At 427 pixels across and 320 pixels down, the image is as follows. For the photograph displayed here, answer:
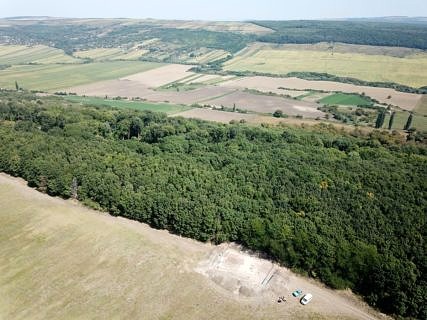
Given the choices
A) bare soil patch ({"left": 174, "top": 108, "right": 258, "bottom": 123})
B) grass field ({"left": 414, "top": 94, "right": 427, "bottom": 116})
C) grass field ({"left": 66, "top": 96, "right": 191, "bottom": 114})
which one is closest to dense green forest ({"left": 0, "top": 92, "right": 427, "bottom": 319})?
bare soil patch ({"left": 174, "top": 108, "right": 258, "bottom": 123})

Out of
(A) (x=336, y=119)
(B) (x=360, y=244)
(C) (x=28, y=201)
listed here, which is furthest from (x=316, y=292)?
(A) (x=336, y=119)

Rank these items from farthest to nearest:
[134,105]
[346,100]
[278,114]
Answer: [346,100] → [134,105] → [278,114]

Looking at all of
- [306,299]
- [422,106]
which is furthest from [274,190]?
[422,106]

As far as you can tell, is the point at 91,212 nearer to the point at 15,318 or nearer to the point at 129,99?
the point at 15,318

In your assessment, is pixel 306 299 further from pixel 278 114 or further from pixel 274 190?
pixel 278 114

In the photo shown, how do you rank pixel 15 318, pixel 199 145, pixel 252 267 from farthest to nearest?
1. pixel 199 145
2. pixel 252 267
3. pixel 15 318
